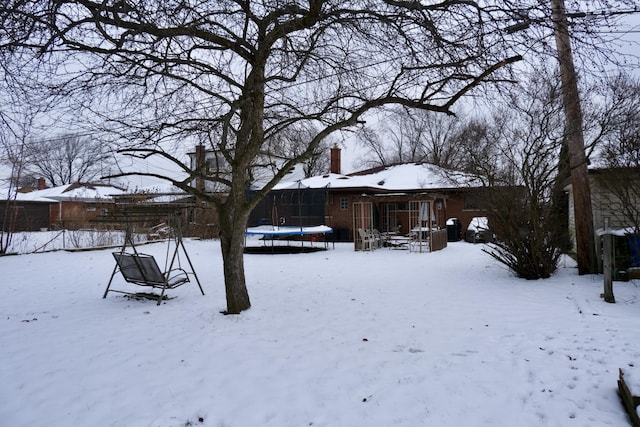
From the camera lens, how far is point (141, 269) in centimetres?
674

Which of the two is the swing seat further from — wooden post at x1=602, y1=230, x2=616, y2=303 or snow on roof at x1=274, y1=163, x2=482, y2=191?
snow on roof at x1=274, y1=163, x2=482, y2=191

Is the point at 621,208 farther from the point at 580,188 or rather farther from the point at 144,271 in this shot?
the point at 144,271

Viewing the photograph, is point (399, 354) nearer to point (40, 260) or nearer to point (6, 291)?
point (6, 291)

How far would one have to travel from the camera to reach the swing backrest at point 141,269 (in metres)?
6.66

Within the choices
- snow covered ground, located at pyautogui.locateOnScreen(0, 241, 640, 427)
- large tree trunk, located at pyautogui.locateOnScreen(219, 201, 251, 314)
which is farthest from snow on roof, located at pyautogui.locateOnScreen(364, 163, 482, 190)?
large tree trunk, located at pyautogui.locateOnScreen(219, 201, 251, 314)

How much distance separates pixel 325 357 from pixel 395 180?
19.1 metres

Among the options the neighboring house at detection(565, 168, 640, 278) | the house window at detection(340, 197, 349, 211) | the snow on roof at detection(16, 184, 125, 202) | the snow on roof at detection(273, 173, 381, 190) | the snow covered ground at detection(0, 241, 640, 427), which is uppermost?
the snow on roof at detection(16, 184, 125, 202)

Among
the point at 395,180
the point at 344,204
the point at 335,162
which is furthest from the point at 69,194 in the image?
the point at 395,180

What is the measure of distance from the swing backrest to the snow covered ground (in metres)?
0.42

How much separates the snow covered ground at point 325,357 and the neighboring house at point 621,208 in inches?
37.2

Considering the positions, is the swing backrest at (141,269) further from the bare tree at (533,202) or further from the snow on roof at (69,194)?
the snow on roof at (69,194)

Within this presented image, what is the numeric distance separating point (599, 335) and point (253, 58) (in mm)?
5651

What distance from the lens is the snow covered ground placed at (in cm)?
305

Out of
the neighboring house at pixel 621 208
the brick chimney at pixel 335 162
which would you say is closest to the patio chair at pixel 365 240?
the neighboring house at pixel 621 208
